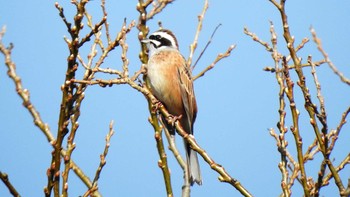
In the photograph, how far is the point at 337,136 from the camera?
117 inches

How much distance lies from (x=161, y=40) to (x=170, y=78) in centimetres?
49

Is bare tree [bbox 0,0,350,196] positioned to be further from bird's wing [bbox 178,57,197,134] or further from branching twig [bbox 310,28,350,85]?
bird's wing [bbox 178,57,197,134]

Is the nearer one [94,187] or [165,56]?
[94,187]

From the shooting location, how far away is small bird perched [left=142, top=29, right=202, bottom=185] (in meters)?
6.02

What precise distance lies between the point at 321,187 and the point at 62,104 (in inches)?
56.8

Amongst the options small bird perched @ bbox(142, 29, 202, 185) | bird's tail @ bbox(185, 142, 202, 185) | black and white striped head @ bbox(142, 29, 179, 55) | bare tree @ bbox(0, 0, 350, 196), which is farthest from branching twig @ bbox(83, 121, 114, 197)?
black and white striped head @ bbox(142, 29, 179, 55)

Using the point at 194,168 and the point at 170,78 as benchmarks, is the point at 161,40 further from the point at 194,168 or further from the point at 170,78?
the point at 194,168

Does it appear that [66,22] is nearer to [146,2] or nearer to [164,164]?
[146,2]

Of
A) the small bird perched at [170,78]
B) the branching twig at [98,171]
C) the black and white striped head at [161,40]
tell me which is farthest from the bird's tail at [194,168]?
the branching twig at [98,171]

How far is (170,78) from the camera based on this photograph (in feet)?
20.0

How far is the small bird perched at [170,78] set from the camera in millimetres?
6023

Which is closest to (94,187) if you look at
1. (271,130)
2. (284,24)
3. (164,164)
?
(164,164)

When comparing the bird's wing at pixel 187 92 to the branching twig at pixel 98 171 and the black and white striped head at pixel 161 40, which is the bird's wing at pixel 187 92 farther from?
the branching twig at pixel 98 171

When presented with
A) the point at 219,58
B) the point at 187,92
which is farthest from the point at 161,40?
the point at 219,58
